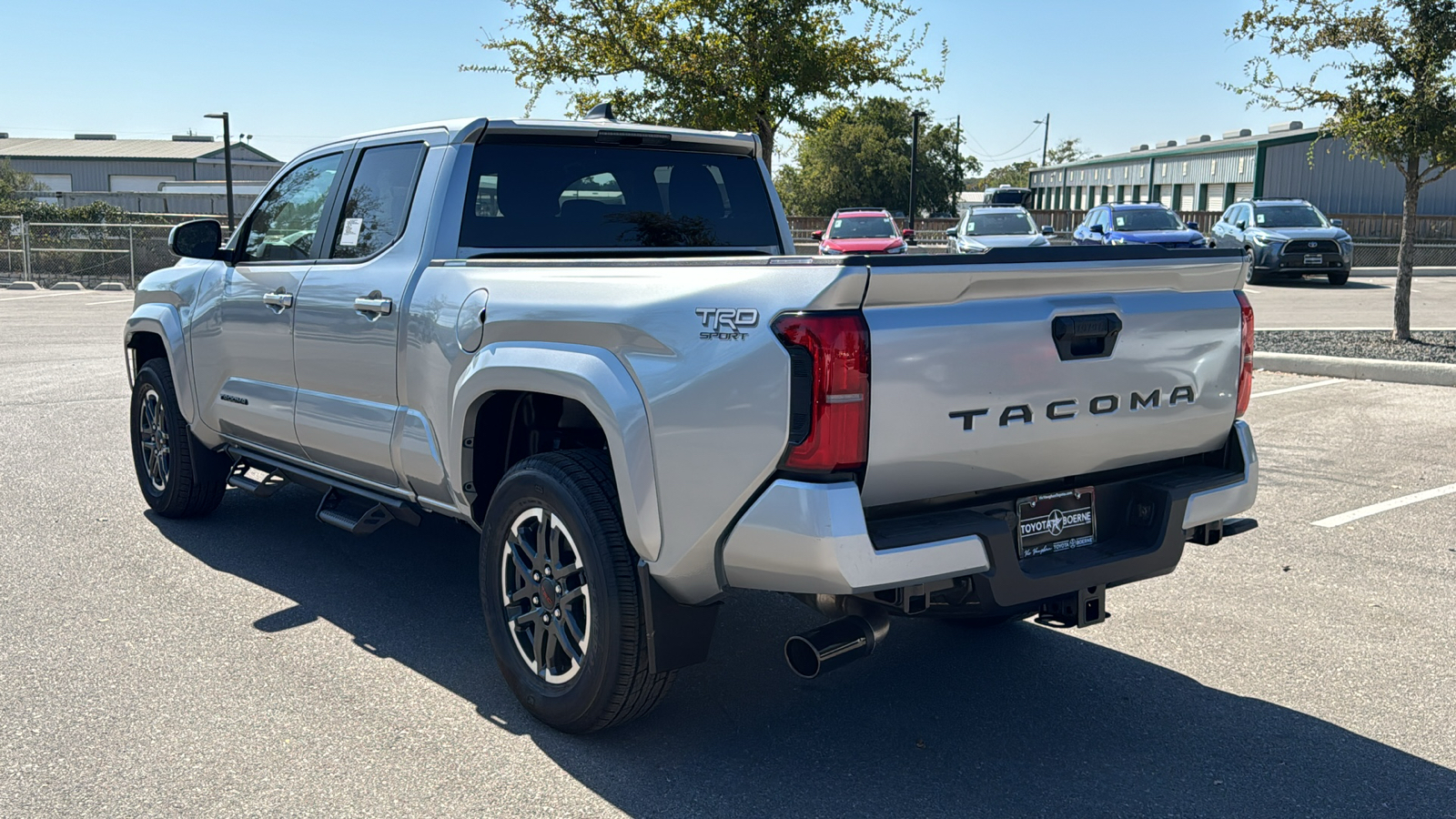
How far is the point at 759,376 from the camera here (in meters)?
3.20

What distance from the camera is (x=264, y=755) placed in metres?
3.72

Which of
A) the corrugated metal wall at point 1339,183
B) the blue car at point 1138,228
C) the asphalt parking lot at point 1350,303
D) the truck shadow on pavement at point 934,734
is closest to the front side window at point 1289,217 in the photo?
the asphalt parking lot at point 1350,303

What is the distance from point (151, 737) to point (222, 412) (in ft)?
7.78

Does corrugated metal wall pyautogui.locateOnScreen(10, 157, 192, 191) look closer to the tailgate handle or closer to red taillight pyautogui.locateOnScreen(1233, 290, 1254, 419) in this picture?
red taillight pyautogui.locateOnScreen(1233, 290, 1254, 419)

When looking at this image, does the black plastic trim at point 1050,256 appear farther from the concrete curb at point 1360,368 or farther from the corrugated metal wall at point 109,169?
the corrugated metal wall at point 109,169

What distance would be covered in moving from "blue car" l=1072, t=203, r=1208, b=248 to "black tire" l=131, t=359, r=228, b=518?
1946cm

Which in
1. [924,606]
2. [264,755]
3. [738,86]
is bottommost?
[264,755]

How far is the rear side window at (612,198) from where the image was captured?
4844mm

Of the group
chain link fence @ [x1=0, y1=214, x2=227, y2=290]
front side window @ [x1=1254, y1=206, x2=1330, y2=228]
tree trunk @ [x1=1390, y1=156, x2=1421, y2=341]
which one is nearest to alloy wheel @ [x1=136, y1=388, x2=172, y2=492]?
tree trunk @ [x1=1390, y1=156, x2=1421, y2=341]

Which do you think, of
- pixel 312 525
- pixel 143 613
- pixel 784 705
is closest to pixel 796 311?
pixel 784 705

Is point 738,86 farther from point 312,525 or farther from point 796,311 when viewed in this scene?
point 796,311

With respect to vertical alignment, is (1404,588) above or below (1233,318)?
below

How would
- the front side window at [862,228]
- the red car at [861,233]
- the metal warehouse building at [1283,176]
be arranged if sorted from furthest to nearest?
the metal warehouse building at [1283,176] < the front side window at [862,228] < the red car at [861,233]

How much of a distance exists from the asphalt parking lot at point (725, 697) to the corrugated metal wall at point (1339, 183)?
41952 millimetres
